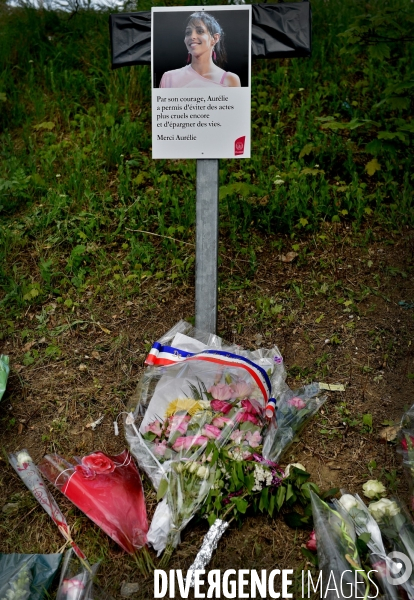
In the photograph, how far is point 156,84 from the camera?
3.06 m

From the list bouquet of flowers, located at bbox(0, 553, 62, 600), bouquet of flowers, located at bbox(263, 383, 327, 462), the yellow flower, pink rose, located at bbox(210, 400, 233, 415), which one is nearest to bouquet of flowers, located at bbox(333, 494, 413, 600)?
bouquet of flowers, located at bbox(263, 383, 327, 462)

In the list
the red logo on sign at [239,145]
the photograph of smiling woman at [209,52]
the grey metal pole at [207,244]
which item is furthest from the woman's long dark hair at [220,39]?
the grey metal pole at [207,244]

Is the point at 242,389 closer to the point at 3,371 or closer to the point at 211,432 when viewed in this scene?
the point at 211,432

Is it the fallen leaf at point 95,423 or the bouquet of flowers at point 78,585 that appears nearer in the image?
the bouquet of flowers at point 78,585

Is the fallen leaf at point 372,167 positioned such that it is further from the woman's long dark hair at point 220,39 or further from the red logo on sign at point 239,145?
the woman's long dark hair at point 220,39

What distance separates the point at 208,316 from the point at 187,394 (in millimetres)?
509

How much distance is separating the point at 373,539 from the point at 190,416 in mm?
880

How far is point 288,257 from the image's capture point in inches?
153

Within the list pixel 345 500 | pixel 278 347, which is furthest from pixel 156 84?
pixel 345 500

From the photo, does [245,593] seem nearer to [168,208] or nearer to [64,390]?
[64,390]

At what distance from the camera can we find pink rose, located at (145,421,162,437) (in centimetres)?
274

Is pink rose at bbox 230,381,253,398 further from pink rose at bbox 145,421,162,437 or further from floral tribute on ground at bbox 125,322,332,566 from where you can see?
pink rose at bbox 145,421,162,437

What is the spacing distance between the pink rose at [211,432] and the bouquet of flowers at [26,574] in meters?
0.72

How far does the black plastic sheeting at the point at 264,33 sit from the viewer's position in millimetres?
3010
